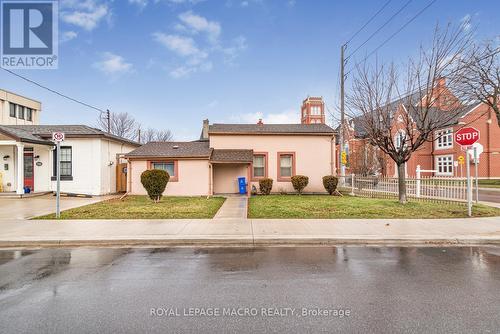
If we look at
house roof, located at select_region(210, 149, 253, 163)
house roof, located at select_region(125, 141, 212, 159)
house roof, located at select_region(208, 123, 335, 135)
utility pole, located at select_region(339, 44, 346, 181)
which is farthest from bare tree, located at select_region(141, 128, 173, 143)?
utility pole, located at select_region(339, 44, 346, 181)

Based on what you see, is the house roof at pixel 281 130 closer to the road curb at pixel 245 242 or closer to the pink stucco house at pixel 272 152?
the pink stucco house at pixel 272 152

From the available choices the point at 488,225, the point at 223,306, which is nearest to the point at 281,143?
the point at 488,225

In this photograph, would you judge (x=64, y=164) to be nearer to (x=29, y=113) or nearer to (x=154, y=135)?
(x=29, y=113)

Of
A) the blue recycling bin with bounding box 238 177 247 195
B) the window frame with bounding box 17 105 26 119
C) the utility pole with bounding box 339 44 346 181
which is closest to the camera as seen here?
the blue recycling bin with bounding box 238 177 247 195

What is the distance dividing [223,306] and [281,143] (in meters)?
16.1

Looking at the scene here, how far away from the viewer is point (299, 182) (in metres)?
18.0

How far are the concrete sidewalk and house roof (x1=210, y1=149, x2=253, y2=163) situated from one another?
8495 millimetres

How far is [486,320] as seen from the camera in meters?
3.35

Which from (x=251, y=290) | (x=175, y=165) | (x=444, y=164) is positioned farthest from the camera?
(x=444, y=164)

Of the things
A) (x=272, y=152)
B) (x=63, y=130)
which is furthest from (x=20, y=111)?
(x=272, y=152)

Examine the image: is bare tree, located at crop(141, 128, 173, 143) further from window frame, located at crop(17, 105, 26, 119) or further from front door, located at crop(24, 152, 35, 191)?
front door, located at crop(24, 152, 35, 191)

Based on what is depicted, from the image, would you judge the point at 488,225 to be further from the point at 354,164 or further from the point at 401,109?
the point at 354,164

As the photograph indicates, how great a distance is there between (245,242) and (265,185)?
11167mm

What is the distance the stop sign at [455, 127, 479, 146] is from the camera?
9.84m
